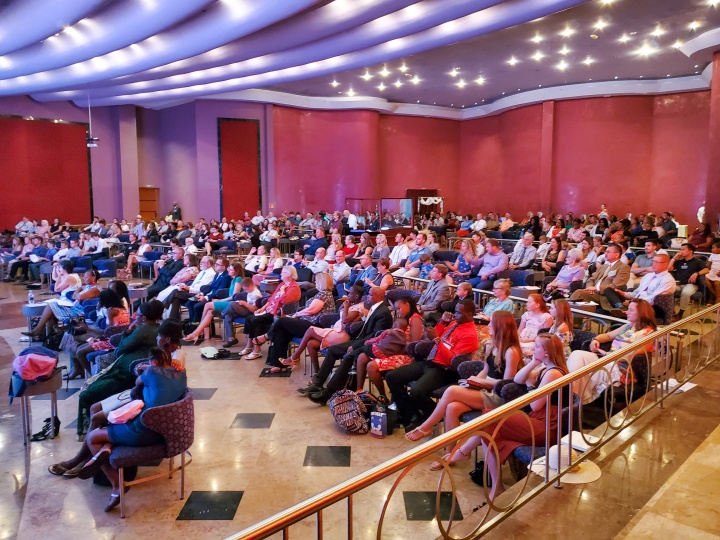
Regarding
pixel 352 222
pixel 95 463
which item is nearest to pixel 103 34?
pixel 95 463

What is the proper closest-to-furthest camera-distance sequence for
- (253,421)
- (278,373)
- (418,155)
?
1. (253,421)
2. (278,373)
3. (418,155)

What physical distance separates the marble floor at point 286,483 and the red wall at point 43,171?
17.2m

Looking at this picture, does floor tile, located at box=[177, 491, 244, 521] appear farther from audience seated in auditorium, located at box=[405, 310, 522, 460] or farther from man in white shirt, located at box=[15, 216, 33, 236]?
man in white shirt, located at box=[15, 216, 33, 236]

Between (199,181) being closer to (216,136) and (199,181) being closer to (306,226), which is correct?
(216,136)

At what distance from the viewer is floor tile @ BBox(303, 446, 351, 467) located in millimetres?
4520

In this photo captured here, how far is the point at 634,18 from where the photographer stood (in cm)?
1305

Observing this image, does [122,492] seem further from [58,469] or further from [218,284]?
[218,284]

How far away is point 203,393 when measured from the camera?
626 centimetres

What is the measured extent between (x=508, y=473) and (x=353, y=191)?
20.1 m

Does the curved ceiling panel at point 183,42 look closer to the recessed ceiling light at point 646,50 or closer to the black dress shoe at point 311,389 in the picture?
the black dress shoe at point 311,389

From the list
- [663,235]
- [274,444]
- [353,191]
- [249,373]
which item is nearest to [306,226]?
[353,191]

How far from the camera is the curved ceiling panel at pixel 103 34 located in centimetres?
1017

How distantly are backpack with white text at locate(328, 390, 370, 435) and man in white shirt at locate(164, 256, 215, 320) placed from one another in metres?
4.28

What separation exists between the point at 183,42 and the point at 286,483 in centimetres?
1056
